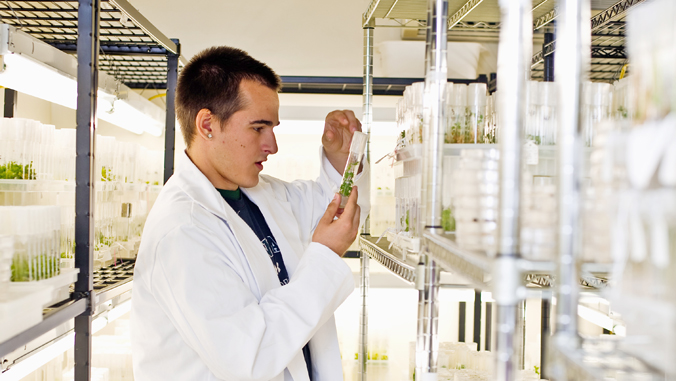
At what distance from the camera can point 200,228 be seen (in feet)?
4.04

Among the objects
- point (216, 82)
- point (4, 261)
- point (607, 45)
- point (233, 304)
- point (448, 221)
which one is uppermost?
point (607, 45)

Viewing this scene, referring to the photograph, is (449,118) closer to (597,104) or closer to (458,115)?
(458,115)

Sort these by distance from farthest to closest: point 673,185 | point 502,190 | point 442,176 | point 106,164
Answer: point 106,164, point 442,176, point 502,190, point 673,185

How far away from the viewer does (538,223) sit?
62cm

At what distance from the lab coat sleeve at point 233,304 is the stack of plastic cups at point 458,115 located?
0.41m

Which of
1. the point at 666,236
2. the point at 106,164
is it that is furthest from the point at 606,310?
the point at 106,164

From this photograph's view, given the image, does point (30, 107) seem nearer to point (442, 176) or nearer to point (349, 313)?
point (349, 313)

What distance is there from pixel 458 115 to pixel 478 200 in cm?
50

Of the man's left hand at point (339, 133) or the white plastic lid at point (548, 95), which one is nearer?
the white plastic lid at point (548, 95)

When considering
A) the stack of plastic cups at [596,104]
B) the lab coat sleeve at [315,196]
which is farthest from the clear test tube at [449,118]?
A: the lab coat sleeve at [315,196]

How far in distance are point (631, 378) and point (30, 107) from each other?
3.50m

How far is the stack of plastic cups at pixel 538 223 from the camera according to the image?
603 millimetres

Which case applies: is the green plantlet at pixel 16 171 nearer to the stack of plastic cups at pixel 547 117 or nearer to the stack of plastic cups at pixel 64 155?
the stack of plastic cups at pixel 64 155

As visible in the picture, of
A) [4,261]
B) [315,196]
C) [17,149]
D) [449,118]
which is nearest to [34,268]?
[4,261]
